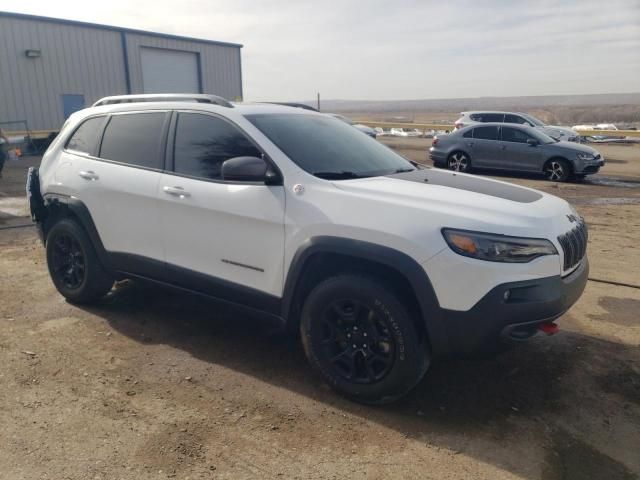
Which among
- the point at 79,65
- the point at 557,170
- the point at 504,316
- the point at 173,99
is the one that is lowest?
the point at 557,170

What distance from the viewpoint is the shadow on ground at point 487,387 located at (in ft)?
9.51

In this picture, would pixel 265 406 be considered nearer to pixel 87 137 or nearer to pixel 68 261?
pixel 68 261

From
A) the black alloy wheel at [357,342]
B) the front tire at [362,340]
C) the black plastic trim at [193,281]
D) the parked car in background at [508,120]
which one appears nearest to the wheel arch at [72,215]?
the black plastic trim at [193,281]

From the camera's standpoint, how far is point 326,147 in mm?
3820

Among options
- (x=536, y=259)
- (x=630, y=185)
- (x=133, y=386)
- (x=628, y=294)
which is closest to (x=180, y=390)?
(x=133, y=386)

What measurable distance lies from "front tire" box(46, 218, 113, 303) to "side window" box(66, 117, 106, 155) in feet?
2.11

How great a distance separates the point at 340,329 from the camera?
10.8 feet

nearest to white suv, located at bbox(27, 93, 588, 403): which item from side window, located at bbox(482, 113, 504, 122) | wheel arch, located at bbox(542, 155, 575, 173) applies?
wheel arch, located at bbox(542, 155, 575, 173)

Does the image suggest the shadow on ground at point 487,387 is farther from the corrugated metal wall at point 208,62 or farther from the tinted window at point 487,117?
the corrugated metal wall at point 208,62

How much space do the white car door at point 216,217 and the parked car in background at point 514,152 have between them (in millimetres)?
11679

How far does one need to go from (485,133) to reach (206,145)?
12.1 meters

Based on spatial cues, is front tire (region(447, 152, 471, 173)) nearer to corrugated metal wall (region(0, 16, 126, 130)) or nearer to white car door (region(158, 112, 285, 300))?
white car door (region(158, 112, 285, 300))

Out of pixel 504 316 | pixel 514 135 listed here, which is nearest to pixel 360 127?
pixel 514 135

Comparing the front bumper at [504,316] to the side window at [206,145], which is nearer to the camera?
the front bumper at [504,316]
